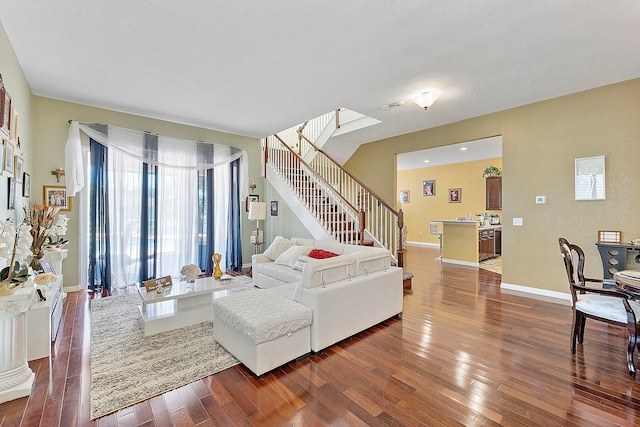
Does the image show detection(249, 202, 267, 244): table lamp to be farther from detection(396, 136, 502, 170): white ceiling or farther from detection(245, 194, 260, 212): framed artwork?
detection(396, 136, 502, 170): white ceiling

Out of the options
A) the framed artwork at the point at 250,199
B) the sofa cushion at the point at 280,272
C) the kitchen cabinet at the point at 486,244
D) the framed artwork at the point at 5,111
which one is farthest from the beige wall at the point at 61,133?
the kitchen cabinet at the point at 486,244

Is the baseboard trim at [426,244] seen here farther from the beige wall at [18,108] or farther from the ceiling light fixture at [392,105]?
the beige wall at [18,108]

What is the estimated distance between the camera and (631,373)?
2229 millimetres

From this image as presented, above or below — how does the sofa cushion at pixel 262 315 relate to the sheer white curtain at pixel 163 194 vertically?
below

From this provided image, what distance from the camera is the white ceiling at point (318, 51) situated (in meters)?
2.35

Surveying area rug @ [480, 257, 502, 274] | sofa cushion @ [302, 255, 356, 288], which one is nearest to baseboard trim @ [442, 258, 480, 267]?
area rug @ [480, 257, 502, 274]

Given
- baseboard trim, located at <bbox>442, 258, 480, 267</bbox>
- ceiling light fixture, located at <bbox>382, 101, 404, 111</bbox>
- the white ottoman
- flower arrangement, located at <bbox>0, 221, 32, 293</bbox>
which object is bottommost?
baseboard trim, located at <bbox>442, 258, 480, 267</bbox>

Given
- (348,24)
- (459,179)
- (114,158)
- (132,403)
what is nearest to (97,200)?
(114,158)

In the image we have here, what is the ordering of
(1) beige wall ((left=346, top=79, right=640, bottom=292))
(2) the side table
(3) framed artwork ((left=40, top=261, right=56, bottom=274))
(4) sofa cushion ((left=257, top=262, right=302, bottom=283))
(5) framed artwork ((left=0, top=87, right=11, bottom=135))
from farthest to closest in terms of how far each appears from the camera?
(4) sofa cushion ((left=257, top=262, right=302, bottom=283)) → (1) beige wall ((left=346, top=79, right=640, bottom=292)) → (2) the side table → (3) framed artwork ((left=40, top=261, right=56, bottom=274)) → (5) framed artwork ((left=0, top=87, right=11, bottom=135))

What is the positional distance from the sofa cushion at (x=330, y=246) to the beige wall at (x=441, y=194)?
532 cm

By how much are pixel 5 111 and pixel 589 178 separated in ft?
22.5

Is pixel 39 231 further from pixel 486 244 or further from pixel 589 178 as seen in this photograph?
pixel 486 244

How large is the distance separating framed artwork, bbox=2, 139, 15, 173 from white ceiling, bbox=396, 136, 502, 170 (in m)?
6.76

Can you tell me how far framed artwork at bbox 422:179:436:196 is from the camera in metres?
10.3
